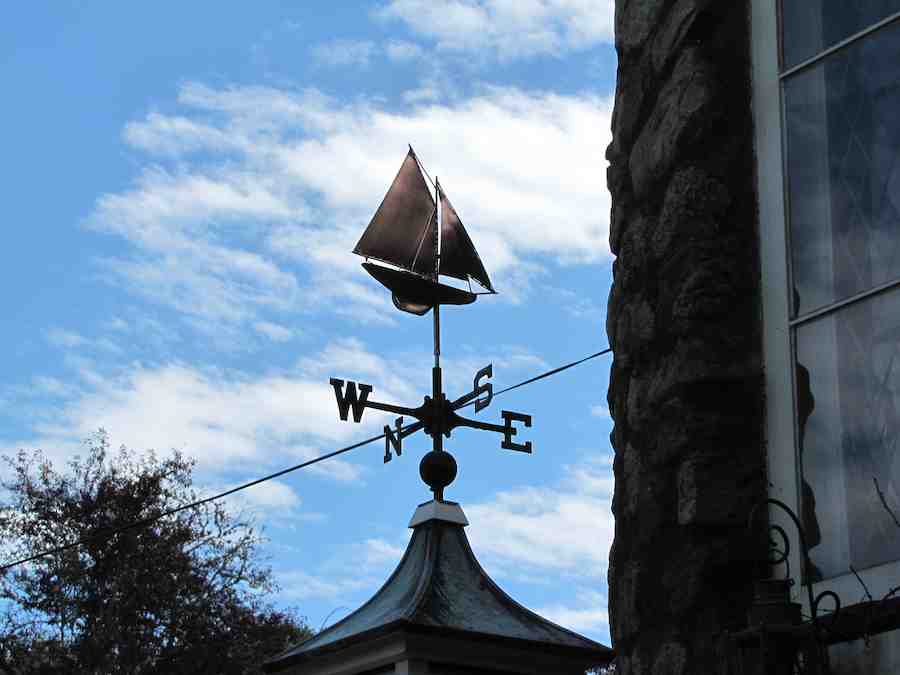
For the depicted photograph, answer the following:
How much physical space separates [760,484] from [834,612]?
38cm

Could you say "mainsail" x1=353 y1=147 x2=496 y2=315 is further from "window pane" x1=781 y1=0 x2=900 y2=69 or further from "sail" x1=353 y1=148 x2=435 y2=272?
"window pane" x1=781 y1=0 x2=900 y2=69

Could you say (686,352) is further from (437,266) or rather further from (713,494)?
(437,266)

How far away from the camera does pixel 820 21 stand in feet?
11.2

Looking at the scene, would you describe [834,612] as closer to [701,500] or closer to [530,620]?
[701,500]

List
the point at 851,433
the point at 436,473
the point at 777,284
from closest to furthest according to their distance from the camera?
1. the point at 851,433
2. the point at 777,284
3. the point at 436,473

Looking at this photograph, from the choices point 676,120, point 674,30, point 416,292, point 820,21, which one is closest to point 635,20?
point 674,30

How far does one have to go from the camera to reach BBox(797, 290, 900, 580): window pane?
Answer: 119 inches

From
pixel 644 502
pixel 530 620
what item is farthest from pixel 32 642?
pixel 644 502

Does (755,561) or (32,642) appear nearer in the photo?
(755,561)

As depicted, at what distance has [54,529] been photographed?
76.0ft

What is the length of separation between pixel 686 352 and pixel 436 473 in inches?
99.2

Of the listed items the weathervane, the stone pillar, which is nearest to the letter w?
the weathervane

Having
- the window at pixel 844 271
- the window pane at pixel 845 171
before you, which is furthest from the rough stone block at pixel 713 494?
the window pane at pixel 845 171

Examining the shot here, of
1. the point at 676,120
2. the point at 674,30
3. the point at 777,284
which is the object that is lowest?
the point at 777,284
